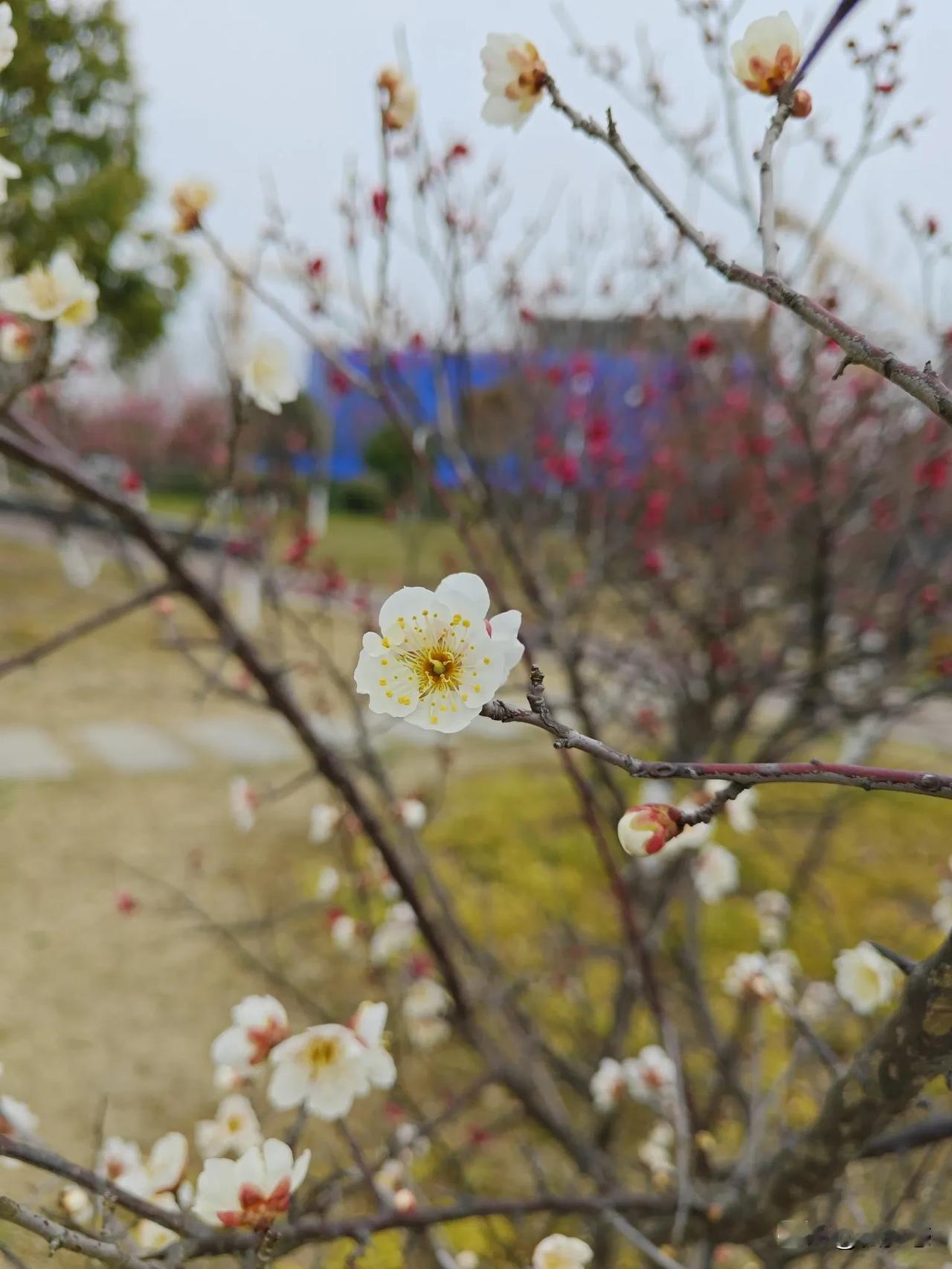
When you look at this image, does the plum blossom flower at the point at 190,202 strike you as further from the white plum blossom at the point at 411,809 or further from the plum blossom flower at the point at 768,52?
the white plum blossom at the point at 411,809

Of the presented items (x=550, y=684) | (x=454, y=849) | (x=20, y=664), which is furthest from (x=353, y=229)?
(x=550, y=684)

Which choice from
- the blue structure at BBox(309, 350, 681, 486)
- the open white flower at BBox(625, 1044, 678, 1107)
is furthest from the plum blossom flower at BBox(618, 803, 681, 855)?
the blue structure at BBox(309, 350, 681, 486)

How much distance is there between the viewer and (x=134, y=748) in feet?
16.0

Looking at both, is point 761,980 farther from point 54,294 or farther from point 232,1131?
point 54,294

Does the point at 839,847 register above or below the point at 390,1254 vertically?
above

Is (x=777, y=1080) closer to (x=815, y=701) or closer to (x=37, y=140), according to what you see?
(x=815, y=701)

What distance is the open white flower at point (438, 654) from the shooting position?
→ 1.95 feet

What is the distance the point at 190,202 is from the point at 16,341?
1.21ft

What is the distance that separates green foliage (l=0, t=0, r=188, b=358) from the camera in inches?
80.5

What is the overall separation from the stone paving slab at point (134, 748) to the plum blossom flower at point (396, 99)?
390cm

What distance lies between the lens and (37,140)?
4309mm

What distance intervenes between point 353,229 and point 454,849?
2.79 meters

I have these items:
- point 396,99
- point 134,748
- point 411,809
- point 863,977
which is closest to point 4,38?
point 396,99

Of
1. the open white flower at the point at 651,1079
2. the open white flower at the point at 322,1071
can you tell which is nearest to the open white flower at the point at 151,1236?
the open white flower at the point at 322,1071
